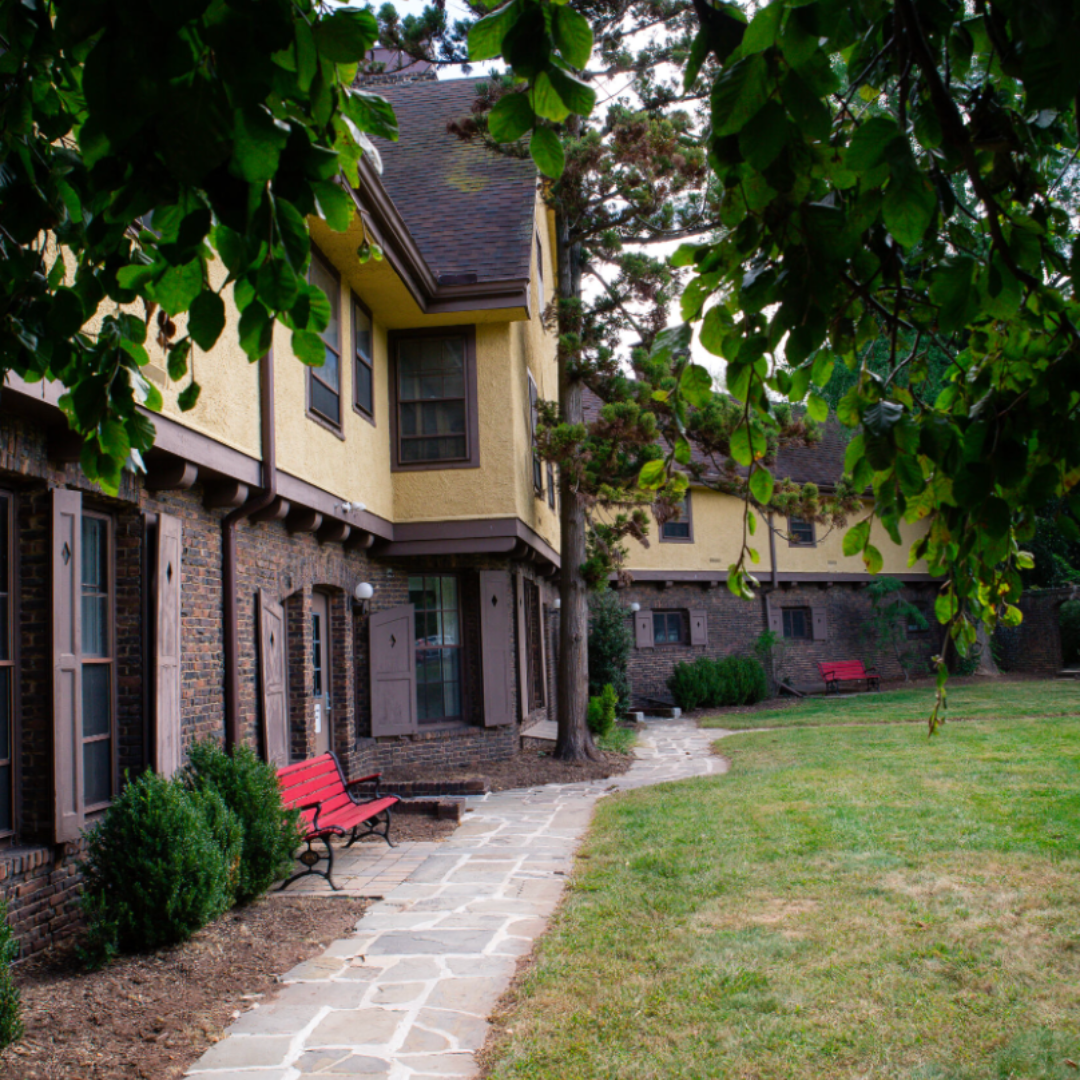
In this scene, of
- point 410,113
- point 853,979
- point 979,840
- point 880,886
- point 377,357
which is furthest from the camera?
point 410,113

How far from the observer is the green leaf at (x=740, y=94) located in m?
1.35

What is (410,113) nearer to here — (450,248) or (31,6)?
(450,248)

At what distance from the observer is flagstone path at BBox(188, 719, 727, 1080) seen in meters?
3.85

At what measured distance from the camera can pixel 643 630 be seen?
22.3m

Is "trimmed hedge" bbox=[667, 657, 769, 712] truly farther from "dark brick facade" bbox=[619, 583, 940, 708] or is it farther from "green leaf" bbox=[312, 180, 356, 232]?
"green leaf" bbox=[312, 180, 356, 232]

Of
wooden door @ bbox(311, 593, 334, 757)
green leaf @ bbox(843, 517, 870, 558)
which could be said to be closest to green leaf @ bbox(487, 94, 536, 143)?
green leaf @ bbox(843, 517, 870, 558)

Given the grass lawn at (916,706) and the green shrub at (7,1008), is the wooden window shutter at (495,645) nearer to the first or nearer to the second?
the grass lawn at (916,706)

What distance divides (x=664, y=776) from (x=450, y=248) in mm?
7408

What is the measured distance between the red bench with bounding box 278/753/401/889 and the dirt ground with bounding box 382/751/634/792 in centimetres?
238

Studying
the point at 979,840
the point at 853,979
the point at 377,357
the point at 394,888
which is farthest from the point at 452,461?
the point at 853,979

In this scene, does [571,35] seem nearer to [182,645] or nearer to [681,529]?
[182,645]

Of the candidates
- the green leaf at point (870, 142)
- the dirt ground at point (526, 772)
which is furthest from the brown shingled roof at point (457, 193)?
the green leaf at point (870, 142)

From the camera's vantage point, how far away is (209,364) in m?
7.05

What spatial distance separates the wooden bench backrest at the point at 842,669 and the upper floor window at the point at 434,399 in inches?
614
